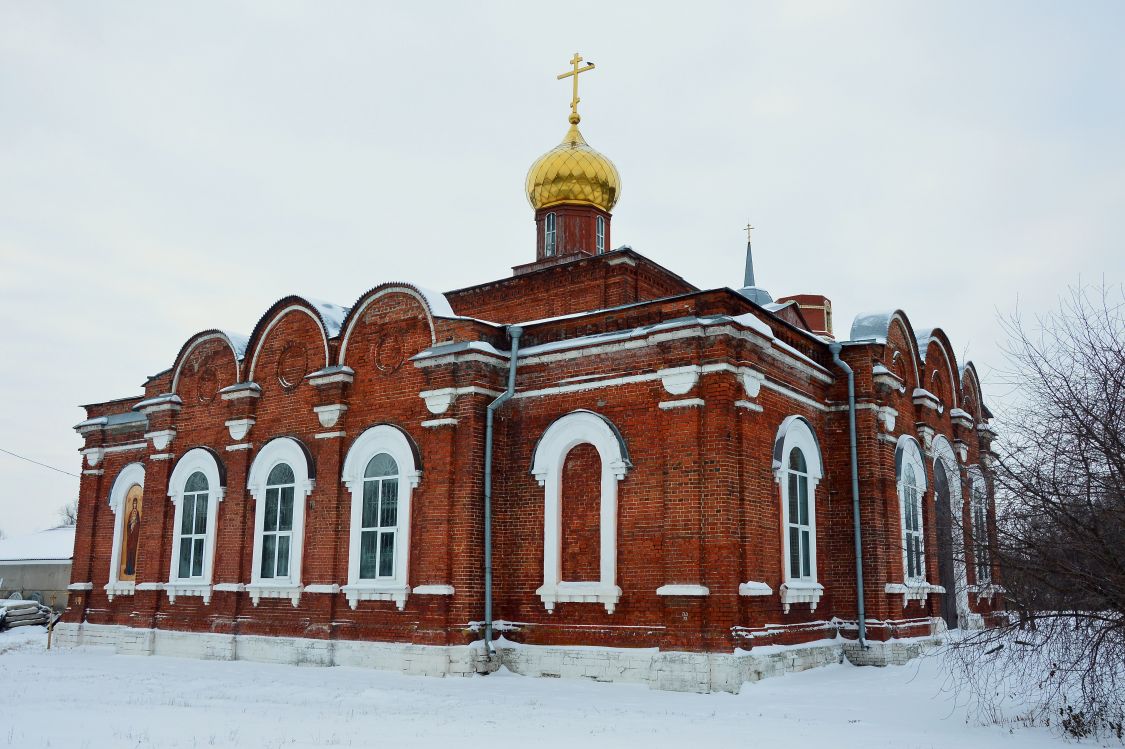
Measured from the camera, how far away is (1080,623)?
771 centimetres

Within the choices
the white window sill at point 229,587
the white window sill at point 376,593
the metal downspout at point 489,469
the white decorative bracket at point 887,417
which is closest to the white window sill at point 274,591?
the white window sill at point 229,587

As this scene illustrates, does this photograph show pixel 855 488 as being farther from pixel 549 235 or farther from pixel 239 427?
pixel 239 427

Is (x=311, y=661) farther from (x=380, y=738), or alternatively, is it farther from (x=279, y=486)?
(x=380, y=738)

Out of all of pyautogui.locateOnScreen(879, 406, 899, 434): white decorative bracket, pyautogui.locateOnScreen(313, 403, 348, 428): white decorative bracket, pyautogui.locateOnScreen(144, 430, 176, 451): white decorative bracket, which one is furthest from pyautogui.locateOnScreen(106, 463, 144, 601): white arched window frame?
pyautogui.locateOnScreen(879, 406, 899, 434): white decorative bracket

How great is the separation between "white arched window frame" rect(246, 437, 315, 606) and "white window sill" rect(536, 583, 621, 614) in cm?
409

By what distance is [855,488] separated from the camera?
13492 mm

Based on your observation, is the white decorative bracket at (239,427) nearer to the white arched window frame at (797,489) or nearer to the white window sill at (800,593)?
the white arched window frame at (797,489)

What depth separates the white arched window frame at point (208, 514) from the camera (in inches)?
621

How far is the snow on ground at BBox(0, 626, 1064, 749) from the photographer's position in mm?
8094

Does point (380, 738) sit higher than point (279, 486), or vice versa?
point (279, 486)

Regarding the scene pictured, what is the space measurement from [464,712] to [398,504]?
13.9 feet

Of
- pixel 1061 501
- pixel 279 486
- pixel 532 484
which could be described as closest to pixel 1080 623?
pixel 1061 501

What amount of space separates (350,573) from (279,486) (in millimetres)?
2214

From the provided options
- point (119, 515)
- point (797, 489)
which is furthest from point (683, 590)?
point (119, 515)
